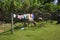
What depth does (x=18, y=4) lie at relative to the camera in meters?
16.8

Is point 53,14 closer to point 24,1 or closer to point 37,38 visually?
point 24,1

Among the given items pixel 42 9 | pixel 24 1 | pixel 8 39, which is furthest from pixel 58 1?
pixel 8 39

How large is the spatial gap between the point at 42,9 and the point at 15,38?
67.7 feet

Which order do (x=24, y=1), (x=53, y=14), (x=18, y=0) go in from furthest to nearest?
1. (x=53, y=14)
2. (x=24, y=1)
3. (x=18, y=0)

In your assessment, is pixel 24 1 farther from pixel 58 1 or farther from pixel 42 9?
pixel 58 1

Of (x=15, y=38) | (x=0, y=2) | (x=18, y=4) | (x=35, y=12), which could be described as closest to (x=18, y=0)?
(x=18, y=4)

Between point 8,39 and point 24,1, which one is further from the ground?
point 24,1

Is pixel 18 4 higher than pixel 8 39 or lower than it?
higher

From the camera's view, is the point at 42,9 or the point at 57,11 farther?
the point at 57,11

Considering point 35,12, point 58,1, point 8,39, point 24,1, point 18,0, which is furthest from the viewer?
point 58,1

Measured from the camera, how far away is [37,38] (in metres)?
14.8

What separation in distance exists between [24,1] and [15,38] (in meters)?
4.04

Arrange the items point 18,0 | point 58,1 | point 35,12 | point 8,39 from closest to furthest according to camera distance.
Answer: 1. point 8,39
2. point 18,0
3. point 35,12
4. point 58,1

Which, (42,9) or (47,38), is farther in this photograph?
(42,9)
